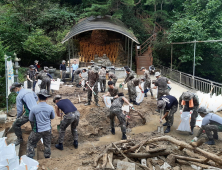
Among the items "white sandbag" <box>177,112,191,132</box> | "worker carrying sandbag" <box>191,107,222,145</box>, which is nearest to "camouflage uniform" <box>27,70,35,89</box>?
"white sandbag" <box>177,112,191,132</box>

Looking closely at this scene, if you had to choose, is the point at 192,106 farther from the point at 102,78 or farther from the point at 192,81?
the point at 192,81

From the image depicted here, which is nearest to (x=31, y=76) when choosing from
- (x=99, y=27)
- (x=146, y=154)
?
(x=99, y=27)

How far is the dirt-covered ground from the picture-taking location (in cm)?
481

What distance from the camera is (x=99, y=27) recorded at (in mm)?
16656

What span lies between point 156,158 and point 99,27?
13391 millimetres

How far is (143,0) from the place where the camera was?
922 inches

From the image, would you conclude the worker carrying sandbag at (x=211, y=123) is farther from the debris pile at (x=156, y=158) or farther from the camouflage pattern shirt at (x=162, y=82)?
the camouflage pattern shirt at (x=162, y=82)

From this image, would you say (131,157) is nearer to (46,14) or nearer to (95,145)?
(95,145)

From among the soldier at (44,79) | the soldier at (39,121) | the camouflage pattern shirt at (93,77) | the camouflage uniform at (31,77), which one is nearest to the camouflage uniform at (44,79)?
the soldier at (44,79)

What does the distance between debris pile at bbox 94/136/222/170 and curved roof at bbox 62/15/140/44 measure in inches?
487

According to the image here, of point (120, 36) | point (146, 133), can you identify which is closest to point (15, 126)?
point (146, 133)

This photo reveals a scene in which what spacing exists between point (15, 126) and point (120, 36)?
1846cm

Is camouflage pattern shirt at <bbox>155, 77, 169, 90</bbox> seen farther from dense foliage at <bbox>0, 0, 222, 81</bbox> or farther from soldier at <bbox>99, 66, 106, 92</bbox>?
dense foliage at <bbox>0, 0, 222, 81</bbox>

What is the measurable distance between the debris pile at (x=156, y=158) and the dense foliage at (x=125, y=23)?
37.2ft
